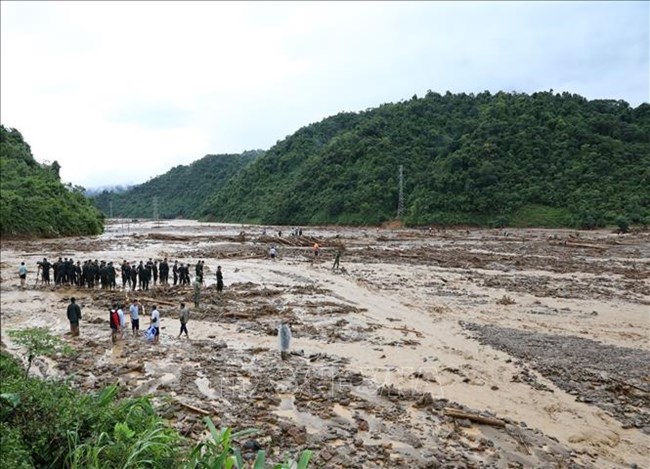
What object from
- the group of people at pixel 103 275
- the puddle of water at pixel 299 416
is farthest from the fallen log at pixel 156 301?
the puddle of water at pixel 299 416

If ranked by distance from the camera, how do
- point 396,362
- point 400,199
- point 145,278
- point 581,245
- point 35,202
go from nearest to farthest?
1. point 396,362
2. point 145,278
3. point 581,245
4. point 35,202
5. point 400,199

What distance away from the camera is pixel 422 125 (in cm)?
9462

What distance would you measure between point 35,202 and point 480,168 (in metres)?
59.3

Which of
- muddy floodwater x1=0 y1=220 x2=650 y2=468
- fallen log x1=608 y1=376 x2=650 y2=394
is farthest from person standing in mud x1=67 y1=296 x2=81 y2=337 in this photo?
fallen log x1=608 y1=376 x2=650 y2=394

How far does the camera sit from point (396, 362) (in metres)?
12.8

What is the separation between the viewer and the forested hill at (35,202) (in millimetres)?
51438

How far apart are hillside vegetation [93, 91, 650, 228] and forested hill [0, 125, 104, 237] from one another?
131 feet

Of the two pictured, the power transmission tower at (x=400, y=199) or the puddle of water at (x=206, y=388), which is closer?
the puddle of water at (x=206, y=388)

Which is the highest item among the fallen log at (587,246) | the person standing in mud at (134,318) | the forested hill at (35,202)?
the forested hill at (35,202)

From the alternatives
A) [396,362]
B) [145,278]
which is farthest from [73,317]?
[396,362]

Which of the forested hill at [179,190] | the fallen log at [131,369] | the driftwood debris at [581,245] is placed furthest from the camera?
the forested hill at [179,190]

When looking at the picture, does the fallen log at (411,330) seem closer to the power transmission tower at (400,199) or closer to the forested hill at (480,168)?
the forested hill at (480,168)

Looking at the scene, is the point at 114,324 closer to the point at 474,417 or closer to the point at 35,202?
the point at 474,417

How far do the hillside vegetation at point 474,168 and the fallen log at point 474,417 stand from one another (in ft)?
110
